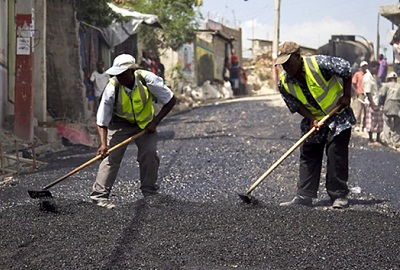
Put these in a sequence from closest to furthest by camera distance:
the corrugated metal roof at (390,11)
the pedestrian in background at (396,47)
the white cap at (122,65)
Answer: the white cap at (122,65)
the corrugated metal roof at (390,11)
the pedestrian in background at (396,47)

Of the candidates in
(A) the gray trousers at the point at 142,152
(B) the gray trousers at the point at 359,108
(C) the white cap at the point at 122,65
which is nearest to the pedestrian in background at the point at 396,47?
(B) the gray trousers at the point at 359,108

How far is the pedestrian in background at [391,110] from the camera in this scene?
13094 mm

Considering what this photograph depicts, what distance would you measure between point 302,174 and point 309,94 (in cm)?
83

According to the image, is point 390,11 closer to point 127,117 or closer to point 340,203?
point 340,203

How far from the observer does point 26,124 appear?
11.7 meters

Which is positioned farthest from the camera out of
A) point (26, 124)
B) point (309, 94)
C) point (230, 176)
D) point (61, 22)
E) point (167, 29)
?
point (167, 29)

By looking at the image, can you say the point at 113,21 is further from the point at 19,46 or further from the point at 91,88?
the point at 19,46

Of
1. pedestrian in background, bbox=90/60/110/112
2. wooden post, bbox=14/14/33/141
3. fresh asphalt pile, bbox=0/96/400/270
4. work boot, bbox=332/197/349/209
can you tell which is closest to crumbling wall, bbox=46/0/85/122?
pedestrian in background, bbox=90/60/110/112

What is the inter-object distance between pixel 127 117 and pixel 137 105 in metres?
0.17

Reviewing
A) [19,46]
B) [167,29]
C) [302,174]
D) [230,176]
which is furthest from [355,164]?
[167,29]

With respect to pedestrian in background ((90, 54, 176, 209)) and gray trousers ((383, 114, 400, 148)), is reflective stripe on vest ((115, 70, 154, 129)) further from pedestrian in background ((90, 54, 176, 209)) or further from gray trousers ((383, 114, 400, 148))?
gray trousers ((383, 114, 400, 148))

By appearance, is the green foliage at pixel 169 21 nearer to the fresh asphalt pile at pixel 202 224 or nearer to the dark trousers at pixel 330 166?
the fresh asphalt pile at pixel 202 224

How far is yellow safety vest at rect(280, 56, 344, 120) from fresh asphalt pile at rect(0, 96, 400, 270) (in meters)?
0.98

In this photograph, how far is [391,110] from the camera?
13117 millimetres
